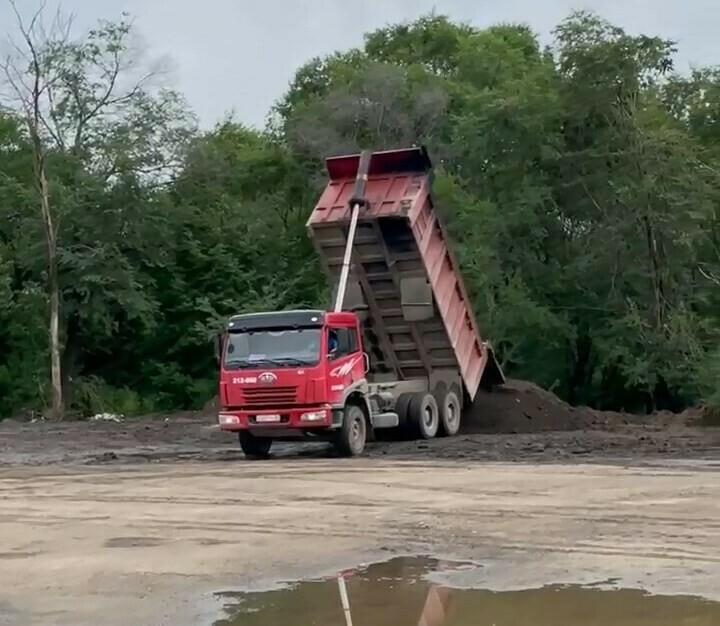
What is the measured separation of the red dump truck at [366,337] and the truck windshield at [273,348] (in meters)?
0.02

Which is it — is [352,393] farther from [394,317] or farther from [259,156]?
[259,156]

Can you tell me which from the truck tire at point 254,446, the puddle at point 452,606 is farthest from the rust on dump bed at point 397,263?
the puddle at point 452,606

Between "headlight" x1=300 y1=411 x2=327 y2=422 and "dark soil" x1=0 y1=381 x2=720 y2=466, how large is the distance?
154 cm

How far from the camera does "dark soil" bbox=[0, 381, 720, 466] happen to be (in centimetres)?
2127

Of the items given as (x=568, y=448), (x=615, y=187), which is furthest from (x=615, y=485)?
(x=615, y=187)

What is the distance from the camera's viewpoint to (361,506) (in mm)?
13891

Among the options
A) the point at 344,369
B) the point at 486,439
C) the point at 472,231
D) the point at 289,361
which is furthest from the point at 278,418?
the point at 472,231

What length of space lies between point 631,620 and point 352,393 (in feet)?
45.4

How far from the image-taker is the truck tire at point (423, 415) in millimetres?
23422

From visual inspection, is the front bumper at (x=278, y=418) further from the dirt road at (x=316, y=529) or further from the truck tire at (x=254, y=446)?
the dirt road at (x=316, y=529)

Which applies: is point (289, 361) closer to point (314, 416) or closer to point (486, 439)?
point (314, 416)

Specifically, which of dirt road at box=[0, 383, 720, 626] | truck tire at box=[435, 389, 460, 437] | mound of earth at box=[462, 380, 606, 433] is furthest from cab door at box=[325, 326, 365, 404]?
mound of earth at box=[462, 380, 606, 433]

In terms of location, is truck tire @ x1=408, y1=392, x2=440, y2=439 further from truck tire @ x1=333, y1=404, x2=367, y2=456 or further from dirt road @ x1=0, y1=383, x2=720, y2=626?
truck tire @ x1=333, y1=404, x2=367, y2=456

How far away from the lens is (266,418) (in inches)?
813
